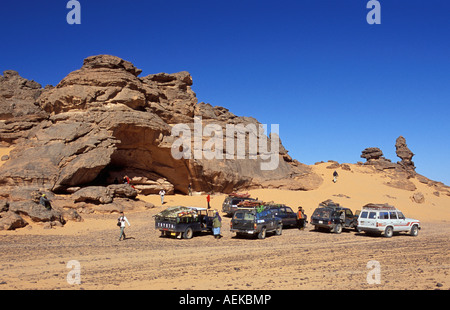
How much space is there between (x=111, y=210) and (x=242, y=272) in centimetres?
1749

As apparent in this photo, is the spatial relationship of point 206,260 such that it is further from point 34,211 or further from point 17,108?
point 17,108

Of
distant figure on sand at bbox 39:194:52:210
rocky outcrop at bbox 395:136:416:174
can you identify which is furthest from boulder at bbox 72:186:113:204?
rocky outcrop at bbox 395:136:416:174

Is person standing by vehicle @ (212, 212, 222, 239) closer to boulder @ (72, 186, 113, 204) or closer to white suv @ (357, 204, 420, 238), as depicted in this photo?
white suv @ (357, 204, 420, 238)

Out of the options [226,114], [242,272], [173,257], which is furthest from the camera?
[226,114]

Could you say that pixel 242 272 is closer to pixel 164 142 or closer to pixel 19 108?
pixel 164 142

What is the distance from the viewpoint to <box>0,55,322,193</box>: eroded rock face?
26.9m

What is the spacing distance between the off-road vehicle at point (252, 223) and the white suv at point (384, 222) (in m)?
5.75

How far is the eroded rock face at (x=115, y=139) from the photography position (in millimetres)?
26859

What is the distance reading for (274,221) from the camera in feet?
66.7

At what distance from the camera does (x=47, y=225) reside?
1966cm
